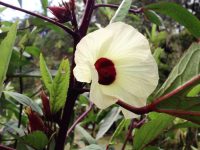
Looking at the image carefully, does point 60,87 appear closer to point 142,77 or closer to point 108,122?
point 142,77

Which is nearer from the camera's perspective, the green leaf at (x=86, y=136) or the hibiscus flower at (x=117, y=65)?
the hibiscus flower at (x=117, y=65)

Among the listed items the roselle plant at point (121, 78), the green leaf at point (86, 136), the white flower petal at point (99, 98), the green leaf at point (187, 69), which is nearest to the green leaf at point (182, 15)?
the roselle plant at point (121, 78)

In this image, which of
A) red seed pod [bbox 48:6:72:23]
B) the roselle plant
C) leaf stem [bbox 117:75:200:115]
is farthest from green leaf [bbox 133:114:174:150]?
red seed pod [bbox 48:6:72:23]

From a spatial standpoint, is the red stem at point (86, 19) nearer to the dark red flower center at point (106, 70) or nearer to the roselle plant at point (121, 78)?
Result: the roselle plant at point (121, 78)

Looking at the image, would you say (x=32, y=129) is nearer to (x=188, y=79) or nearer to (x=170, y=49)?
(x=188, y=79)

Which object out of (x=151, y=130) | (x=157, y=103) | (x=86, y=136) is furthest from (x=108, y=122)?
(x=157, y=103)
